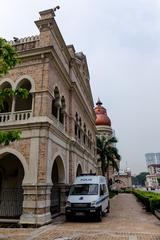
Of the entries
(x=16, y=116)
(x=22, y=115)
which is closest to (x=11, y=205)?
(x=16, y=116)

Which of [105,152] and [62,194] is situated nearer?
[62,194]

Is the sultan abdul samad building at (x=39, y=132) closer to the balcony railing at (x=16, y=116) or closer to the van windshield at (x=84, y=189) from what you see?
the balcony railing at (x=16, y=116)

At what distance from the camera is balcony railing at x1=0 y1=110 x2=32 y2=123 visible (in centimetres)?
1345

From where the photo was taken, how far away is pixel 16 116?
13727 millimetres

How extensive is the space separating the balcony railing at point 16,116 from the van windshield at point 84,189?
4.85 m

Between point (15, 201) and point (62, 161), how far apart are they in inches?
144

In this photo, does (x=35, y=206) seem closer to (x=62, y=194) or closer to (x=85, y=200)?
(x=85, y=200)

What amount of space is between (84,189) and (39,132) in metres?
4.21

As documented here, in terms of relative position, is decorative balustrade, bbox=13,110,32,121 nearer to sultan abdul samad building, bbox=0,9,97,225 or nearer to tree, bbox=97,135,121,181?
sultan abdul samad building, bbox=0,9,97,225

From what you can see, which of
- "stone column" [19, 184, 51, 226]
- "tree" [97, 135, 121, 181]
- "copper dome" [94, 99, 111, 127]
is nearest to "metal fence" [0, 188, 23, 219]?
"stone column" [19, 184, 51, 226]

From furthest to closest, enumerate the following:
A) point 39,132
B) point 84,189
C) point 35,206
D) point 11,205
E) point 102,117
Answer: point 102,117, point 84,189, point 11,205, point 39,132, point 35,206

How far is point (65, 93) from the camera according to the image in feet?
57.8

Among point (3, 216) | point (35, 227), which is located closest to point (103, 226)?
point (35, 227)

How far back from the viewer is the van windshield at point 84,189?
13.7 m
